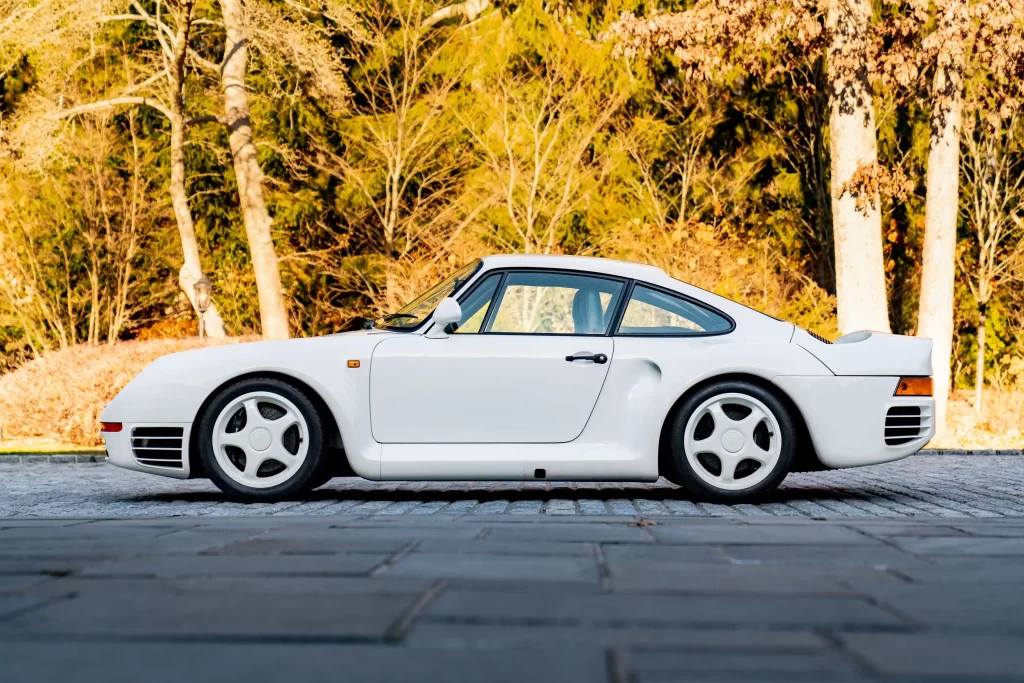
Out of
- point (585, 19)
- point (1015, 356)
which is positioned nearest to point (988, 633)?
point (1015, 356)

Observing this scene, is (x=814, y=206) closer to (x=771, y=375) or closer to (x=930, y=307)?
(x=930, y=307)

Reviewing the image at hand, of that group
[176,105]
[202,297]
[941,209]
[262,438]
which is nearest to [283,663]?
[262,438]

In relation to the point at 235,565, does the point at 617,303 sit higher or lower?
higher

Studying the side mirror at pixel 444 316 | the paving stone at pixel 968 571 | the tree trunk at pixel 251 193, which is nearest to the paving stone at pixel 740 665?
the paving stone at pixel 968 571

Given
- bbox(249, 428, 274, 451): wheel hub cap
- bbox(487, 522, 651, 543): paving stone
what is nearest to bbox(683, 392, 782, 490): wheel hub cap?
bbox(487, 522, 651, 543): paving stone

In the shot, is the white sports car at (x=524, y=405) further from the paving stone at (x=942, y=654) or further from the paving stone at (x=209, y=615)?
the paving stone at (x=942, y=654)

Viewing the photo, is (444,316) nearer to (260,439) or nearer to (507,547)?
(260,439)

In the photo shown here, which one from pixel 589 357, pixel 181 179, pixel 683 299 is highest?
pixel 181 179

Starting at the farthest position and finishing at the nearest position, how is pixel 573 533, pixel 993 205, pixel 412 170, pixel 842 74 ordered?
pixel 412 170, pixel 993 205, pixel 842 74, pixel 573 533

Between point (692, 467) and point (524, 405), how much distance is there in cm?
91

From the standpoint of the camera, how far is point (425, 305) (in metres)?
6.93

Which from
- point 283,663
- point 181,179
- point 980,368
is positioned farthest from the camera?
point 181,179

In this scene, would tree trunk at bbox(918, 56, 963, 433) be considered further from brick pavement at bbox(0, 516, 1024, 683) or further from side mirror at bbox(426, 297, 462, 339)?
brick pavement at bbox(0, 516, 1024, 683)

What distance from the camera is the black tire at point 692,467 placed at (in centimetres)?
655
